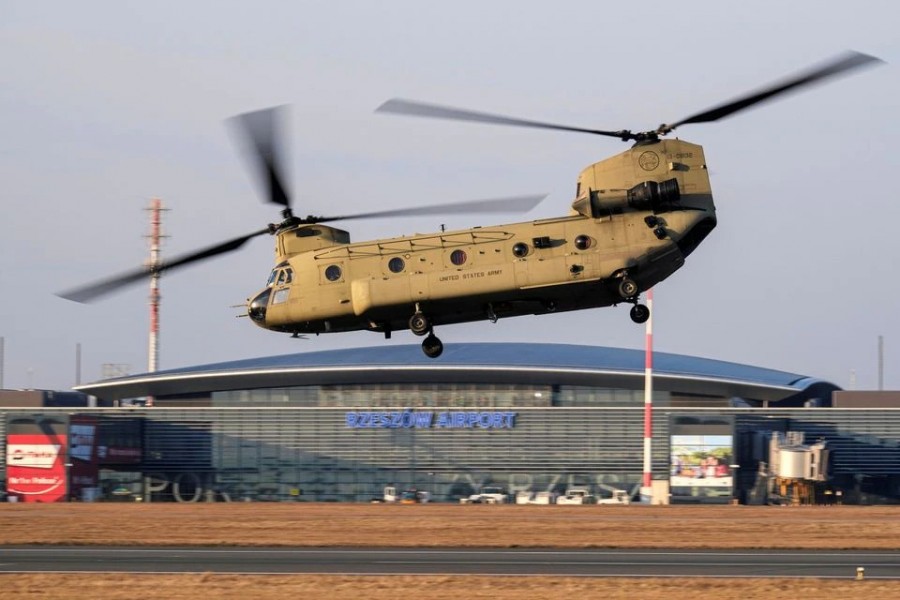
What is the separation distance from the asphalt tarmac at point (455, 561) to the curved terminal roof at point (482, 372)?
165 feet

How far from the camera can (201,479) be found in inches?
3103

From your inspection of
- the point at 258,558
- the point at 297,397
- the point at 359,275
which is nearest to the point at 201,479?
the point at 297,397

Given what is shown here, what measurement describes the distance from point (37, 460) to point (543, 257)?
2108 inches

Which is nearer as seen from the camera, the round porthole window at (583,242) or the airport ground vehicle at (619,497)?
the round porthole window at (583,242)

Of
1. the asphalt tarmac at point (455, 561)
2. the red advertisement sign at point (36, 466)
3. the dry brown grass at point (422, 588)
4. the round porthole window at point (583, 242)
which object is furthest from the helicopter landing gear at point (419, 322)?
the red advertisement sign at point (36, 466)

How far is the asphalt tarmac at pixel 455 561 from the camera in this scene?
32.5 meters

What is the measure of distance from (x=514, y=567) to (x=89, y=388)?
7210 centimetres

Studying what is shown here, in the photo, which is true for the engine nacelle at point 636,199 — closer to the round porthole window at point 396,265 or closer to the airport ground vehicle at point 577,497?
the round porthole window at point 396,265

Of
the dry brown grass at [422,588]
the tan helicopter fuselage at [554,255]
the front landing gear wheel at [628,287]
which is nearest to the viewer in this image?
the dry brown grass at [422,588]

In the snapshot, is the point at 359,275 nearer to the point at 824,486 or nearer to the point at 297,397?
the point at 824,486

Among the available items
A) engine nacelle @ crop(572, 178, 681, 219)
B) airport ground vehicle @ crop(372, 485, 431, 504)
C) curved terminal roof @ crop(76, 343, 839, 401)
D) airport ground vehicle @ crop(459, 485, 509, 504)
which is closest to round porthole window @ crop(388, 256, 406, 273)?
engine nacelle @ crop(572, 178, 681, 219)

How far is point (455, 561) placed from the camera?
3484cm

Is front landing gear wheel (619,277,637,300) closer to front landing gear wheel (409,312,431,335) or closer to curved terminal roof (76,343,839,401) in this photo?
front landing gear wheel (409,312,431,335)

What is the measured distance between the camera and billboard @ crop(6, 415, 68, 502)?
243ft
